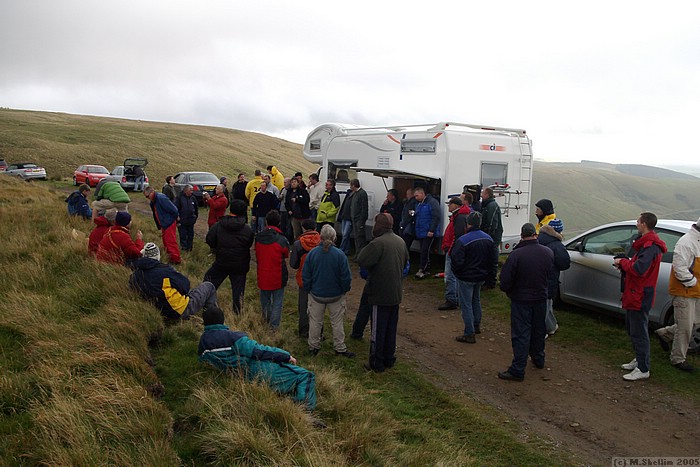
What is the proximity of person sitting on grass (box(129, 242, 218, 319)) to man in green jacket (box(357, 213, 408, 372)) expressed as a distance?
2.30 meters

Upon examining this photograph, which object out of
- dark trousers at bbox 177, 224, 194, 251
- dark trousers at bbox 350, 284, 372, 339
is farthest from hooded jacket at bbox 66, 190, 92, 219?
dark trousers at bbox 350, 284, 372, 339

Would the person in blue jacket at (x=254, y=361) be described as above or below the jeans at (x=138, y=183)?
below

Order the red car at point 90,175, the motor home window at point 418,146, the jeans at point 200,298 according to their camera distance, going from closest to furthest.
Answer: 1. the jeans at point 200,298
2. the motor home window at point 418,146
3. the red car at point 90,175

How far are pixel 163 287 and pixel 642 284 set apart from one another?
18.9ft

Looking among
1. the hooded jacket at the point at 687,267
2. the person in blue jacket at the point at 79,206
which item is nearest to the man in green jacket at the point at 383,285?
the hooded jacket at the point at 687,267

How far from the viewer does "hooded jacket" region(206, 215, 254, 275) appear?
7516 mm

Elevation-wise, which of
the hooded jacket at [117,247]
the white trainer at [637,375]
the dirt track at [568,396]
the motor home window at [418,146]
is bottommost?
the dirt track at [568,396]

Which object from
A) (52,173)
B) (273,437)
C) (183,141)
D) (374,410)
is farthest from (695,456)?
(183,141)

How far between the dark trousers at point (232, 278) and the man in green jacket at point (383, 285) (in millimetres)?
2250

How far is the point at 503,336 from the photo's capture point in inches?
307

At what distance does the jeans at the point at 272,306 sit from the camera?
7.42 meters

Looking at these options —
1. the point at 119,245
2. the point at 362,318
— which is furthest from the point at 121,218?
the point at 362,318

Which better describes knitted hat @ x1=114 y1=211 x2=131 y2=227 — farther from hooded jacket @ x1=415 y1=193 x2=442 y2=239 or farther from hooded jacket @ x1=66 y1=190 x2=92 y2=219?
hooded jacket @ x1=66 y1=190 x2=92 y2=219

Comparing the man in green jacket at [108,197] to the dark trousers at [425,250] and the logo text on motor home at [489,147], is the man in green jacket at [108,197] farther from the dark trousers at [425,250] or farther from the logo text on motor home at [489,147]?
the logo text on motor home at [489,147]
